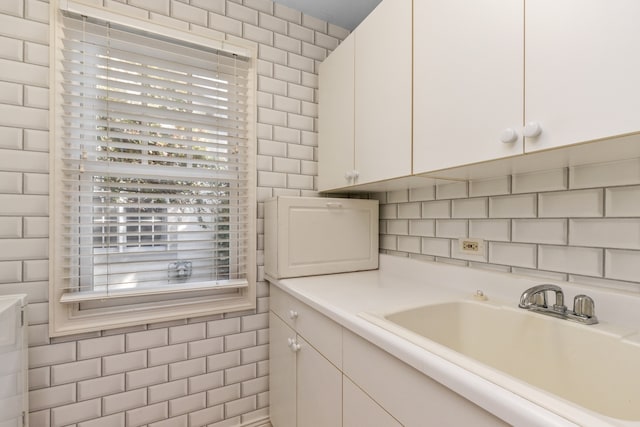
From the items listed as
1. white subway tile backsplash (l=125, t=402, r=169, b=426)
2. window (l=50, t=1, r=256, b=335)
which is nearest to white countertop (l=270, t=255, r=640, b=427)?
window (l=50, t=1, r=256, b=335)

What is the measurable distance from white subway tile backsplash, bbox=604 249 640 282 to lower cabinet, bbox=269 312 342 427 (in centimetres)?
92

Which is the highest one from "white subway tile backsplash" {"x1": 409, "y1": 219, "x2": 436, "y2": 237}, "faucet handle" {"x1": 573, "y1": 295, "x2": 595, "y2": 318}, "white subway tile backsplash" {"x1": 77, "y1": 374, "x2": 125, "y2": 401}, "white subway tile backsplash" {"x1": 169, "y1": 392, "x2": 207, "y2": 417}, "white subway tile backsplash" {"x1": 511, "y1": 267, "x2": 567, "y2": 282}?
"white subway tile backsplash" {"x1": 409, "y1": 219, "x2": 436, "y2": 237}

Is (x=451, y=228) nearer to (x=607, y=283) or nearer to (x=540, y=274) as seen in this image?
(x=540, y=274)

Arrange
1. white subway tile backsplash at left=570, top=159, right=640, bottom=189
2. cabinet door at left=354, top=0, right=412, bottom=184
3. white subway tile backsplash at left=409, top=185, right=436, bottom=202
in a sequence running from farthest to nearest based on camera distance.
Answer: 1. white subway tile backsplash at left=409, top=185, right=436, bottom=202
2. cabinet door at left=354, top=0, right=412, bottom=184
3. white subway tile backsplash at left=570, top=159, right=640, bottom=189

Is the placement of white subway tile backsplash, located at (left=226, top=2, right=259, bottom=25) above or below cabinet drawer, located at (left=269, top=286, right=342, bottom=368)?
above

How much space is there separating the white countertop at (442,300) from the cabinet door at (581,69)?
0.55m

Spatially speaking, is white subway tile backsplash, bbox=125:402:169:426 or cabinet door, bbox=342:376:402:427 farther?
white subway tile backsplash, bbox=125:402:169:426

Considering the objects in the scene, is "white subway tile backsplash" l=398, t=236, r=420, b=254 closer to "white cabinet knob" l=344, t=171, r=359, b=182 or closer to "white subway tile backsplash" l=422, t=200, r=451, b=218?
"white subway tile backsplash" l=422, t=200, r=451, b=218

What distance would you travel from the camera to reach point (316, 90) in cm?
194

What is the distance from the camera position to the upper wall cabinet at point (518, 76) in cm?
65

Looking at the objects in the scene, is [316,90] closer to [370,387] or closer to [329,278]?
[329,278]

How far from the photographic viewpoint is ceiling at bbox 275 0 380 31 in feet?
5.90

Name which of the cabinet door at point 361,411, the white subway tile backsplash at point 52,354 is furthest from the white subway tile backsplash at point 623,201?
the white subway tile backsplash at point 52,354

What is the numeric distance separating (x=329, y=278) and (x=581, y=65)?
1.25 metres
